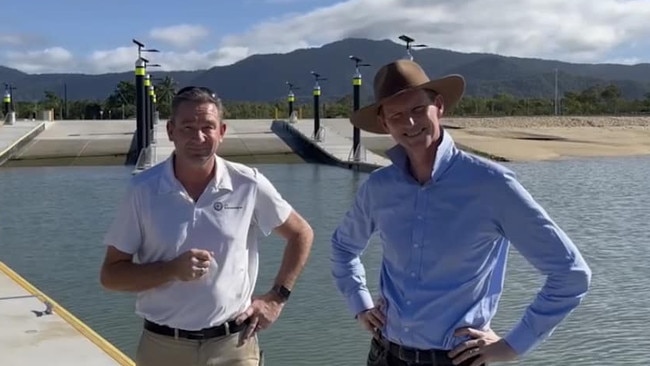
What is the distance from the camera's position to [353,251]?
2.95 meters

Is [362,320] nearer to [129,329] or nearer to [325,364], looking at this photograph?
[325,364]

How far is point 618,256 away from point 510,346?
398 inches

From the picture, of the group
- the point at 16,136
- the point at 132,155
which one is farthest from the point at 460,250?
the point at 16,136

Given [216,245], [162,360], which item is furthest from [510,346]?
[162,360]

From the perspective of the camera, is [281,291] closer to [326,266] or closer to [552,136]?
[326,266]

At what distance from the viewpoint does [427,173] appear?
2604 mm

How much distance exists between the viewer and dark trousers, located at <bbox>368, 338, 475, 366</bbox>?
8.37 ft

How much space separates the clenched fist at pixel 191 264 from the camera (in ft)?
9.53

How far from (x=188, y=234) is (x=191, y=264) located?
121mm

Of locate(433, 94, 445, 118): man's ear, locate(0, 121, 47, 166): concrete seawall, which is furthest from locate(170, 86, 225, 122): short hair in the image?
locate(0, 121, 47, 166): concrete seawall

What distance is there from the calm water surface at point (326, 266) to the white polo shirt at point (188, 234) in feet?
14.0

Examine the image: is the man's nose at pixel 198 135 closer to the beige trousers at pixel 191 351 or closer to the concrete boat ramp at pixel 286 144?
the beige trousers at pixel 191 351

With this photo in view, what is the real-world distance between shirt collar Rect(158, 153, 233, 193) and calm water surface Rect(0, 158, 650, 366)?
4.36 metres

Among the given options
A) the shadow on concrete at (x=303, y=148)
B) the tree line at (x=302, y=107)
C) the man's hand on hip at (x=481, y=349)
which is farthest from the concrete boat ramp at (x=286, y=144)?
the man's hand on hip at (x=481, y=349)
